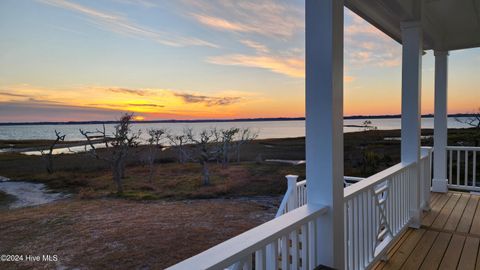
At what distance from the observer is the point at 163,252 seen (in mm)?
8977

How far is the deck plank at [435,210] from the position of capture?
10.6 ft

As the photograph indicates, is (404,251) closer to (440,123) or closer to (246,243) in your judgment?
(246,243)

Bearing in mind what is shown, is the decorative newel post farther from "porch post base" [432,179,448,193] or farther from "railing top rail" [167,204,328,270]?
"porch post base" [432,179,448,193]

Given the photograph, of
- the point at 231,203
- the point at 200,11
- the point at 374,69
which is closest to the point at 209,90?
the point at 200,11

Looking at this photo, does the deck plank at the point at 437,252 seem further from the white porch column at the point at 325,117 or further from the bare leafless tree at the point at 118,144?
the bare leafless tree at the point at 118,144

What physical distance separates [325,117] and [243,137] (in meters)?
15.8

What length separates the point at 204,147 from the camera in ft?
50.6

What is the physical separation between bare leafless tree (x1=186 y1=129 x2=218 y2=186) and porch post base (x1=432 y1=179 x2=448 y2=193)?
11.4 meters

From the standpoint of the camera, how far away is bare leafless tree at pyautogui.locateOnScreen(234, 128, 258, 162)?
55.1ft

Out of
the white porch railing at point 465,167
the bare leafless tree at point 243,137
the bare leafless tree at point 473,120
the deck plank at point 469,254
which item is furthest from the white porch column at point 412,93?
the bare leafless tree at point 243,137

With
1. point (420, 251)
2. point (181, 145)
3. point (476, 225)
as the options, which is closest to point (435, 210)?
point (476, 225)

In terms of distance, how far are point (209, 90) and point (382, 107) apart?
23.9 feet

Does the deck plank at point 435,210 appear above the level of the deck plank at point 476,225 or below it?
below

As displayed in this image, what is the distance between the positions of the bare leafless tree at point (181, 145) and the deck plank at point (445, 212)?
1234cm
